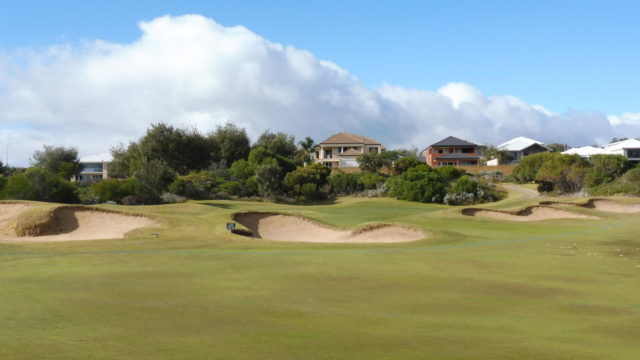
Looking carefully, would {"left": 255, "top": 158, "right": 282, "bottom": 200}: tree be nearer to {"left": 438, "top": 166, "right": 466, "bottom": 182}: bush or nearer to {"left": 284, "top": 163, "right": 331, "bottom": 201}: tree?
{"left": 284, "top": 163, "right": 331, "bottom": 201}: tree

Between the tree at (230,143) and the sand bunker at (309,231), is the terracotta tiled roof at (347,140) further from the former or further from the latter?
the sand bunker at (309,231)

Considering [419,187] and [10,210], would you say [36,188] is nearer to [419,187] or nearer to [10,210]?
[10,210]

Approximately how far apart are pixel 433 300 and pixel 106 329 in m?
6.61

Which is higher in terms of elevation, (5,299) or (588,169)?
(588,169)

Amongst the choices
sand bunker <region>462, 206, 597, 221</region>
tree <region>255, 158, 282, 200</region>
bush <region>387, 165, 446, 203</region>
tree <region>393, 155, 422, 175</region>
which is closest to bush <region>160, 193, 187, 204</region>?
tree <region>255, 158, 282, 200</region>

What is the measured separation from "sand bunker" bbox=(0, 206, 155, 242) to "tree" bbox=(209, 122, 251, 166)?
61537 millimetres

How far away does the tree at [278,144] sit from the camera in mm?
104375

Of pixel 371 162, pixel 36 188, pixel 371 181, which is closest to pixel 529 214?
pixel 371 181

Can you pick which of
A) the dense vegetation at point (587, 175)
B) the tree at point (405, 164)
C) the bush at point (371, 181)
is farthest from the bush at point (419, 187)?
the dense vegetation at point (587, 175)

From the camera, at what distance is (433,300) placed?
1249 cm

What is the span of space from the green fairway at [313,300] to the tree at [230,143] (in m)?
67.8

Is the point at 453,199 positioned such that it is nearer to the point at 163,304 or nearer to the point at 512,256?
the point at 512,256

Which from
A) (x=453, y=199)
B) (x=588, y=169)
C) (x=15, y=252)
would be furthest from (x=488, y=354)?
(x=588, y=169)

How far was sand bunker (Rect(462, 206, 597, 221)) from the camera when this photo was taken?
39.1m
